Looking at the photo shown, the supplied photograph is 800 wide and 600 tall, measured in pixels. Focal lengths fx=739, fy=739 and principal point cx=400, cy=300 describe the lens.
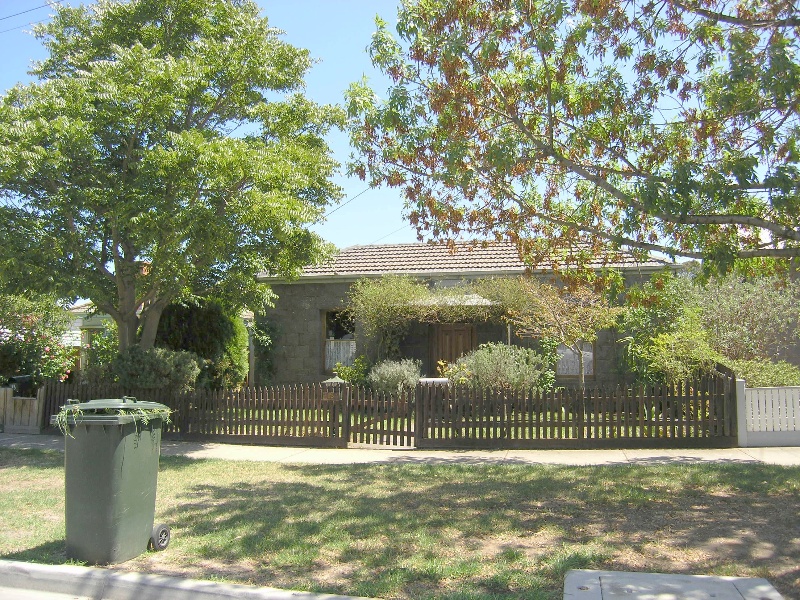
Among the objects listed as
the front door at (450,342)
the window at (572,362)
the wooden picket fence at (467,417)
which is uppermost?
the front door at (450,342)

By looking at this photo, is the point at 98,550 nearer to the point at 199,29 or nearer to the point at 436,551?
the point at 436,551

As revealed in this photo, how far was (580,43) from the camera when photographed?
8.71m

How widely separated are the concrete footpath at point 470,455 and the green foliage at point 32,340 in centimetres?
411

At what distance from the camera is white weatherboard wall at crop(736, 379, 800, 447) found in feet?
36.6

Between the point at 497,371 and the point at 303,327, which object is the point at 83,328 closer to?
the point at 303,327

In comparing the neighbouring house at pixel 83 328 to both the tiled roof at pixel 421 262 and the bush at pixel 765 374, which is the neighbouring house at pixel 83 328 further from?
the bush at pixel 765 374

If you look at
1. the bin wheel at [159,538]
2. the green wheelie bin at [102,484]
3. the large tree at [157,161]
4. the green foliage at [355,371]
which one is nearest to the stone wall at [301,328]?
the green foliage at [355,371]

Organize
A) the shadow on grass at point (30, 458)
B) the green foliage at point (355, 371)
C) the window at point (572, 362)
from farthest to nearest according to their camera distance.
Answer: the window at point (572, 362), the green foliage at point (355, 371), the shadow on grass at point (30, 458)

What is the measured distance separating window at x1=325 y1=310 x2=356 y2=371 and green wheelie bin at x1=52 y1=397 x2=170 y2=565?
1334cm

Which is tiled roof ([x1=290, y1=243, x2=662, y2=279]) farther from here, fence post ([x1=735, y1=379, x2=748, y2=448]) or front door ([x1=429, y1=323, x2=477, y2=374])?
fence post ([x1=735, y1=379, x2=748, y2=448])

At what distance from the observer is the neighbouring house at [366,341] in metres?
17.7

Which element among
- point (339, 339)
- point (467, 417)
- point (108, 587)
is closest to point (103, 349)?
point (339, 339)

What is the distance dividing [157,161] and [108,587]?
7014 millimetres

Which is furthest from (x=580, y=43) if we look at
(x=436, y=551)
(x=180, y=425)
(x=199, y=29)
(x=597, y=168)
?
(x=180, y=425)
